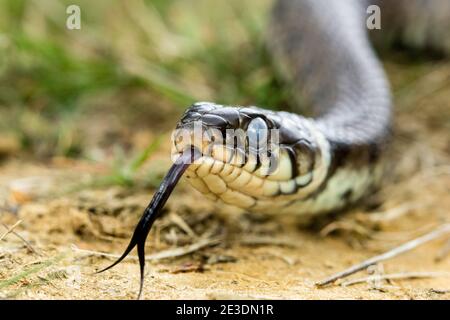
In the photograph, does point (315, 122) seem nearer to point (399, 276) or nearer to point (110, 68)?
point (399, 276)

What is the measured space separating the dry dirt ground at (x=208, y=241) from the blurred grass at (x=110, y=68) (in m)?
0.50

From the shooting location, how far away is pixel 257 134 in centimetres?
282

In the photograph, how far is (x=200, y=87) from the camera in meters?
4.70

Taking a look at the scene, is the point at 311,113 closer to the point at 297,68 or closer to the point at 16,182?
the point at 297,68

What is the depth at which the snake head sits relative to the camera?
265cm

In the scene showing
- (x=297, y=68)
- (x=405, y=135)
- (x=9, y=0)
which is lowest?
(x=405, y=135)

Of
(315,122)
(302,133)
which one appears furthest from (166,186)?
(315,122)

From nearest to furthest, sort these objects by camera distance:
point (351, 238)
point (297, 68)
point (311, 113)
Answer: point (351, 238) → point (311, 113) → point (297, 68)

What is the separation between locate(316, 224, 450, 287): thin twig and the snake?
41 cm

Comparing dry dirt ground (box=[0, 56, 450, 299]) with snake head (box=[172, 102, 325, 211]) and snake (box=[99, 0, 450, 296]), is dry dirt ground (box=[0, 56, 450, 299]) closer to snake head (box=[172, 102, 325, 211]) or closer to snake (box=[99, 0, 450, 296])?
snake (box=[99, 0, 450, 296])

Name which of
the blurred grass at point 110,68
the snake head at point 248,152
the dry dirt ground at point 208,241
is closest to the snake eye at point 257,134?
the snake head at point 248,152

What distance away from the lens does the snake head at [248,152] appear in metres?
2.65

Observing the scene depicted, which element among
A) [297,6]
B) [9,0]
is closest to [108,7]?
[9,0]

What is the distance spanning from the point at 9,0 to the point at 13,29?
2.13 feet
